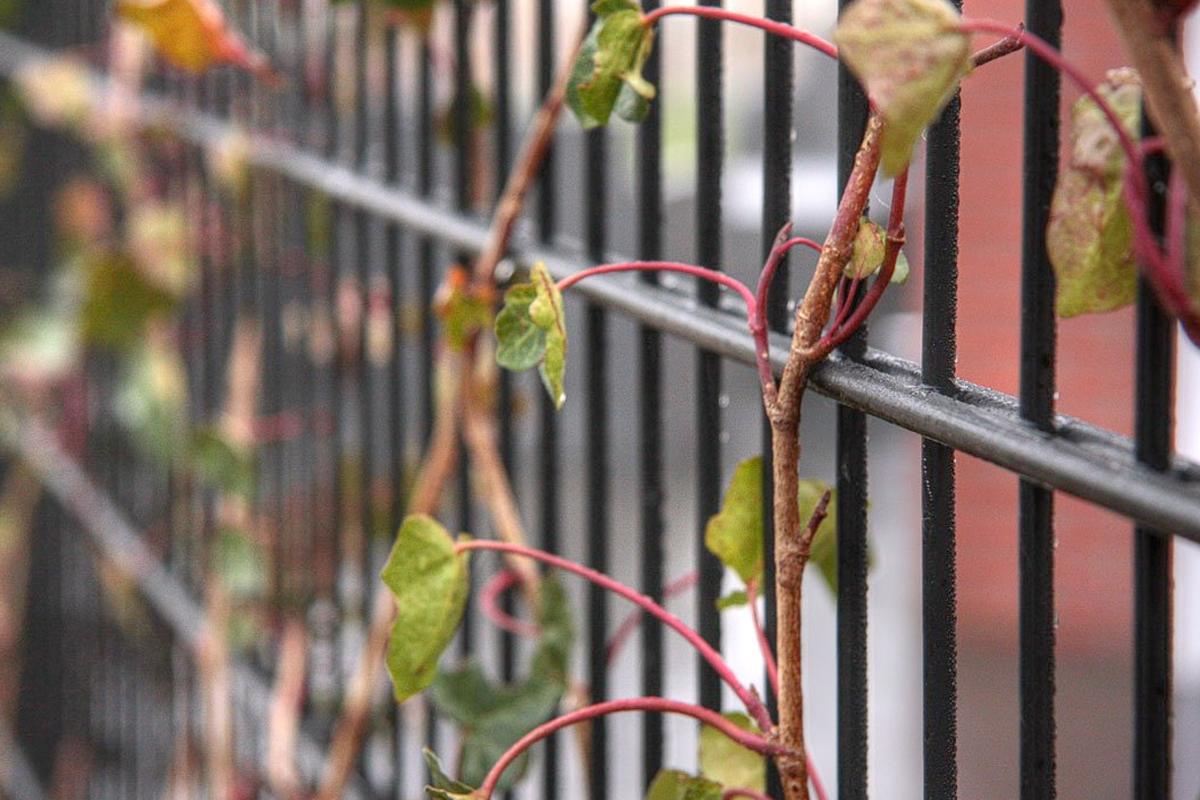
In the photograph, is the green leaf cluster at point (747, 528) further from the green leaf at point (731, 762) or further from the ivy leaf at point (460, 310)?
the ivy leaf at point (460, 310)

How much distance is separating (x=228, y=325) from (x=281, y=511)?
1.13ft

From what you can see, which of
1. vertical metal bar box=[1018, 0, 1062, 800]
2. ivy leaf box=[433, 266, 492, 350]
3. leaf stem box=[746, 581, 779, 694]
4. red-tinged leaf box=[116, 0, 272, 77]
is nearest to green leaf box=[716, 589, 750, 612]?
leaf stem box=[746, 581, 779, 694]

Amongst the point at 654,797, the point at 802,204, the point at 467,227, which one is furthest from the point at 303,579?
the point at 802,204

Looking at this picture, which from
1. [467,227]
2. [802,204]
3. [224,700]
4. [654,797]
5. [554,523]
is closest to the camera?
[654,797]

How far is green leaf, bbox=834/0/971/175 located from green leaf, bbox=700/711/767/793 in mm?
459

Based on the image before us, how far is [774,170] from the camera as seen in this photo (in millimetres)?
837

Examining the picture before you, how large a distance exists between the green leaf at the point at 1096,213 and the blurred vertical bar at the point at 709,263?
34 cm

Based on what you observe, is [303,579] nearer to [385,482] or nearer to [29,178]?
[385,482]

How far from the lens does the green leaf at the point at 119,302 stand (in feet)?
7.10

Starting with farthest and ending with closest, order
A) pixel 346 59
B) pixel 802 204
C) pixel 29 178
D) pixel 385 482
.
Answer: pixel 802 204, pixel 29 178, pixel 346 59, pixel 385 482

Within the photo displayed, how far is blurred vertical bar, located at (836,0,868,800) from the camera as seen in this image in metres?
0.75

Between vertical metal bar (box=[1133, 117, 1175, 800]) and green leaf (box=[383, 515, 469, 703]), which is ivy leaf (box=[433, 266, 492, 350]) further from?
vertical metal bar (box=[1133, 117, 1175, 800])

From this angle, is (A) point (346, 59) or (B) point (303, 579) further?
(A) point (346, 59)

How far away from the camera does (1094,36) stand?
4234 millimetres
